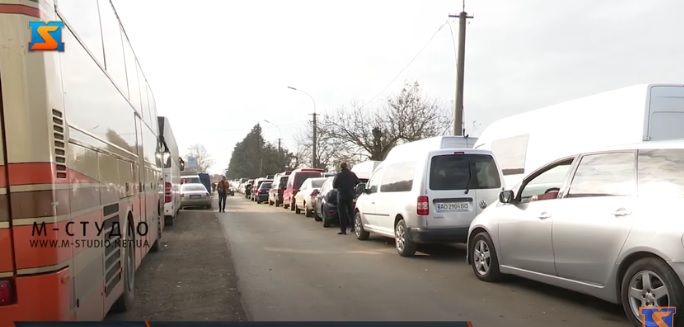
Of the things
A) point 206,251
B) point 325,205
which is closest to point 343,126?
point 325,205

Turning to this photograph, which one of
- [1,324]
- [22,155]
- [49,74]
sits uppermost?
[49,74]

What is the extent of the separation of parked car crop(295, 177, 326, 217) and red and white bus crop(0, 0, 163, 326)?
13.9 metres

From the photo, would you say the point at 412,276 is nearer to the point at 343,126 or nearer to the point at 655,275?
the point at 655,275

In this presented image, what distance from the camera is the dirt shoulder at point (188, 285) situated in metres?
5.84

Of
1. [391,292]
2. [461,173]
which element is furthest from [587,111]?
[391,292]

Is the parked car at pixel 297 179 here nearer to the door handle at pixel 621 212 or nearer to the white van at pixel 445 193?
the white van at pixel 445 193

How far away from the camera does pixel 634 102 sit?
845 cm

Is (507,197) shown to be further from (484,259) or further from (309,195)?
(309,195)

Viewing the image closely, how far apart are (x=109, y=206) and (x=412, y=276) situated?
4646 millimetres

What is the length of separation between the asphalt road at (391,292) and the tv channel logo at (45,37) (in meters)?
3.45

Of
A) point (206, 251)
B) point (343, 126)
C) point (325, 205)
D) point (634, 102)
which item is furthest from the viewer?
point (343, 126)

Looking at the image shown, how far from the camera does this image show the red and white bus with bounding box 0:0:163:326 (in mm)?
2836

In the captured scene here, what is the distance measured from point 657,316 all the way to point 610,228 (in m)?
0.91

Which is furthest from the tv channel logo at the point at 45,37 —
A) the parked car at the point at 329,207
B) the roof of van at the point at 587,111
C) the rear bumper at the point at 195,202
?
the rear bumper at the point at 195,202
